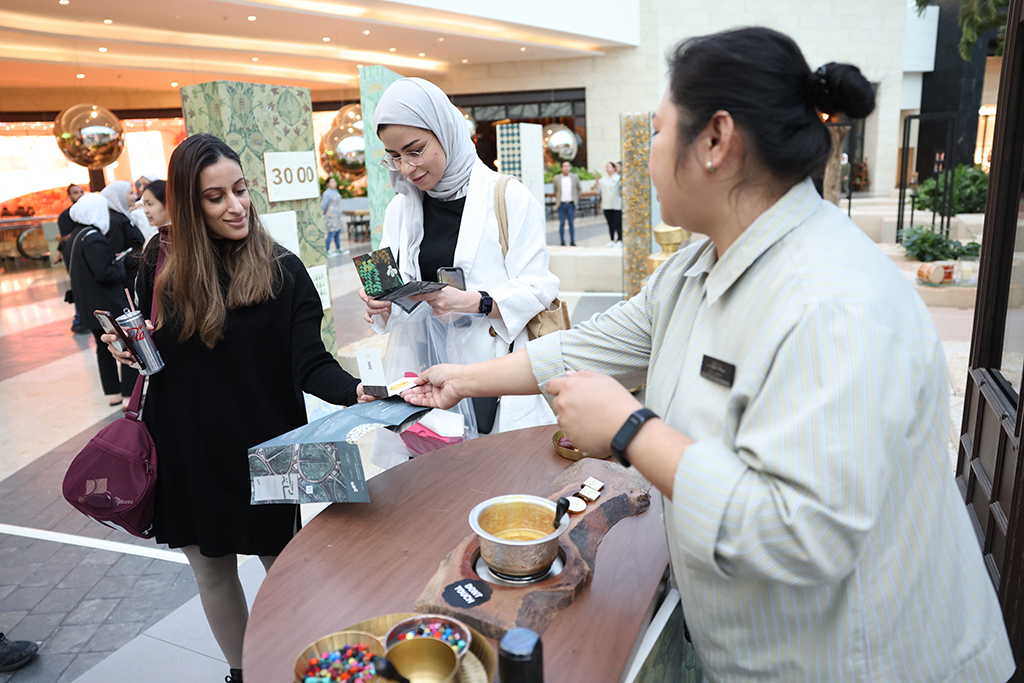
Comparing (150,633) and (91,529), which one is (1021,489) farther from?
(91,529)

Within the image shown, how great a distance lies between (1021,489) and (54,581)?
3.61 m

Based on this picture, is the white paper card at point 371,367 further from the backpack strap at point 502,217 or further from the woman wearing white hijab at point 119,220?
the woman wearing white hijab at point 119,220

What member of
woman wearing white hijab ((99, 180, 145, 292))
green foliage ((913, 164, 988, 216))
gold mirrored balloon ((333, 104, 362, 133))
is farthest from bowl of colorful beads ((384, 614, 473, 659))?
green foliage ((913, 164, 988, 216))

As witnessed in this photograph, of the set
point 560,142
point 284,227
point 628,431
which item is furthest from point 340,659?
point 560,142

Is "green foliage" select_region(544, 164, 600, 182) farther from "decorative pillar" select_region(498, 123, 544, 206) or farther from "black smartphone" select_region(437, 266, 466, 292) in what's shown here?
"black smartphone" select_region(437, 266, 466, 292)

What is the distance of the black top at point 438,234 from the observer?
227 cm

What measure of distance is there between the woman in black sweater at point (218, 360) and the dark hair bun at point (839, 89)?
122 centimetres

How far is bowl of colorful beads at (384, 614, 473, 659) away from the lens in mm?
967

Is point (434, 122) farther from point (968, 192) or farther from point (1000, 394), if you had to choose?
A: point (968, 192)

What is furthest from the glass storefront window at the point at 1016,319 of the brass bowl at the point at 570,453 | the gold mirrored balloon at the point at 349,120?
the gold mirrored balloon at the point at 349,120

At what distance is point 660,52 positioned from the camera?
1584 cm

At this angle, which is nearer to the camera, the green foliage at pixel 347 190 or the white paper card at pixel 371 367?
the white paper card at pixel 371 367

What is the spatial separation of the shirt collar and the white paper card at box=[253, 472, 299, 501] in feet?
3.16

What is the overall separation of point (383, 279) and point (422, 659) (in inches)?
49.3
